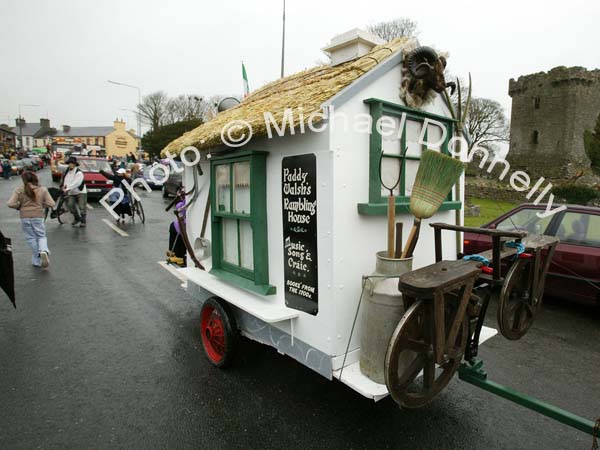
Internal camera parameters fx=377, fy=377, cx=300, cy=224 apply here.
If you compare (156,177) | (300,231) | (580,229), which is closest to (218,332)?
(300,231)

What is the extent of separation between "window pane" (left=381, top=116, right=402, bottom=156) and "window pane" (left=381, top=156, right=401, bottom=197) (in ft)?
0.22

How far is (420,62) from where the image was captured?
2.98 meters

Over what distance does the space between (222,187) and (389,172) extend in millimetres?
1771

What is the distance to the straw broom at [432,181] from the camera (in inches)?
97.3

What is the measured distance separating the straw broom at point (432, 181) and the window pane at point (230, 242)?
191 cm

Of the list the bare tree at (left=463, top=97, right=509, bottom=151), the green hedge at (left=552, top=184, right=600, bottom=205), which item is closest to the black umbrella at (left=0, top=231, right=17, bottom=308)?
the green hedge at (left=552, top=184, right=600, bottom=205)

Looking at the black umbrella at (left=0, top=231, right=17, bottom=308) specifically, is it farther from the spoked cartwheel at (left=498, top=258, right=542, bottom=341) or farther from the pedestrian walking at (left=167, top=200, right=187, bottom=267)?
the spoked cartwheel at (left=498, top=258, right=542, bottom=341)

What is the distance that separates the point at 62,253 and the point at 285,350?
25.5 feet

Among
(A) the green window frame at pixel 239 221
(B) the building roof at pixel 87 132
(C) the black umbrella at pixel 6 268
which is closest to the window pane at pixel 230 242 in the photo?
(A) the green window frame at pixel 239 221

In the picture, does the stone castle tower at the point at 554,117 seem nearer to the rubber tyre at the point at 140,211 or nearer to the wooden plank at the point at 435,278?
the rubber tyre at the point at 140,211

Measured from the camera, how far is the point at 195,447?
8.88 ft

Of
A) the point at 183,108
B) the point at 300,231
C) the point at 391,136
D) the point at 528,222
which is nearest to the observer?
the point at 300,231

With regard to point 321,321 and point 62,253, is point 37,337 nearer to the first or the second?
point 321,321

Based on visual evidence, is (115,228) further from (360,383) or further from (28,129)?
(28,129)
